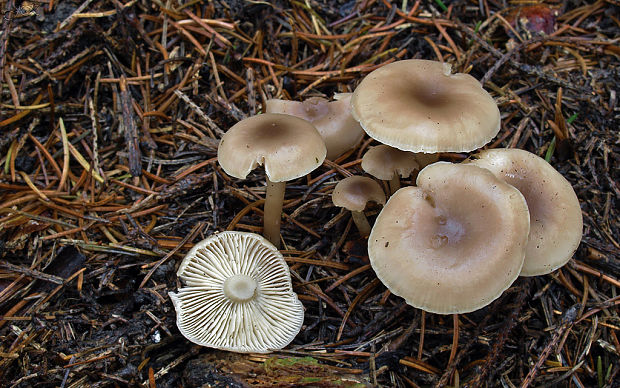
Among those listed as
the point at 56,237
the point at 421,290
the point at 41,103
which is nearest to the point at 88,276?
the point at 56,237

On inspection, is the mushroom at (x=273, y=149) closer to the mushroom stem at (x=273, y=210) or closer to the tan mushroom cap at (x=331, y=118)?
the mushroom stem at (x=273, y=210)

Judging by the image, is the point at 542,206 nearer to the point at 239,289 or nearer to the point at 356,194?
the point at 356,194

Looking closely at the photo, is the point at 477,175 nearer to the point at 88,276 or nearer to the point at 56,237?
the point at 88,276

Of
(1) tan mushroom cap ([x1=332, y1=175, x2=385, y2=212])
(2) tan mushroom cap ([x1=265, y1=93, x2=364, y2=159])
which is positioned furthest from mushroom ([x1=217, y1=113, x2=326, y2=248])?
(2) tan mushroom cap ([x1=265, y1=93, x2=364, y2=159])

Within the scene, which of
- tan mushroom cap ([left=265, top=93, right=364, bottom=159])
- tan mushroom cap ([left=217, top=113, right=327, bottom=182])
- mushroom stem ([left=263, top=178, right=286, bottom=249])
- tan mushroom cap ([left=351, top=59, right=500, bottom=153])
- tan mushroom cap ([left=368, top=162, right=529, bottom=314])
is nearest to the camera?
tan mushroom cap ([left=368, top=162, right=529, bottom=314])

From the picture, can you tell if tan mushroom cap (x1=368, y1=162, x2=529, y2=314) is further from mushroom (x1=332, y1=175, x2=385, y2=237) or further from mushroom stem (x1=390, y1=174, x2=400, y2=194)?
mushroom stem (x1=390, y1=174, x2=400, y2=194)

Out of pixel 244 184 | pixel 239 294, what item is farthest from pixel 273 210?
pixel 239 294
